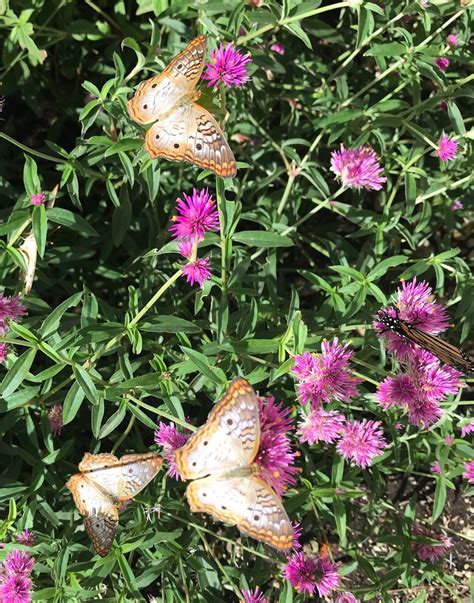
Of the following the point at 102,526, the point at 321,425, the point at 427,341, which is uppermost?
the point at 427,341

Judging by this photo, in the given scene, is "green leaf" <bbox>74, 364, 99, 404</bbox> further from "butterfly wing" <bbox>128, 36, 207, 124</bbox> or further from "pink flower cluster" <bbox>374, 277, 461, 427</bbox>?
"pink flower cluster" <bbox>374, 277, 461, 427</bbox>

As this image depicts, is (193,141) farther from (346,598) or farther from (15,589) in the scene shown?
(346,598)

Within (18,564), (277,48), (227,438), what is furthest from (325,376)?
(277,48)

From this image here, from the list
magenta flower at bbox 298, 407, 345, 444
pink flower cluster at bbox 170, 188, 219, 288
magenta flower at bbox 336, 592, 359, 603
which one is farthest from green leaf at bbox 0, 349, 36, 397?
magenta flower at bbox 336, 592, 359, 603

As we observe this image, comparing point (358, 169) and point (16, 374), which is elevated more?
point (358, 169)

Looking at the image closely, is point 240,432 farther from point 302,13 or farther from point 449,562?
point 449,562

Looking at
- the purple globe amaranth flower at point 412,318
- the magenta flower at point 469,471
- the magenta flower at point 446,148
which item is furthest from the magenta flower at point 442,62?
the magenta flower at point 469,471

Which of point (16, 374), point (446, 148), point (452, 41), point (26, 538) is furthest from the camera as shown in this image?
point (452, 41)
